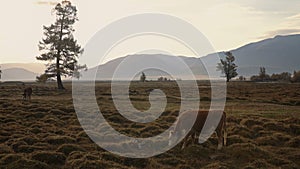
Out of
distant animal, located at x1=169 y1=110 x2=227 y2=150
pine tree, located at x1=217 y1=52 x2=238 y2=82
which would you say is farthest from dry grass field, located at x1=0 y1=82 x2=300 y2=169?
pine tree, located at x1=217 y1=52 x2=238 y2=82

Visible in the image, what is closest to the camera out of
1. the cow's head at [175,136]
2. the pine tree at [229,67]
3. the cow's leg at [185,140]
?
the cow's leg at [185,140]

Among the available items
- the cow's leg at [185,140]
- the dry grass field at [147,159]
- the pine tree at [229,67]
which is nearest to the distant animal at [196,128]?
the cow's leg at [185,140]

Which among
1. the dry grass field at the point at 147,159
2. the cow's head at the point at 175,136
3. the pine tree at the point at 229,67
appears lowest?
the dry grass field at the point at 147,159

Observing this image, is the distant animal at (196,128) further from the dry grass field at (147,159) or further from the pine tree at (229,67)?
the pine tree at (229,67)

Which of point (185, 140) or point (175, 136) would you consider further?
point (175, 136)

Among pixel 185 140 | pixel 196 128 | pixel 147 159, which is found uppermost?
pixel 196 128

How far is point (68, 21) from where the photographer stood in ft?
172

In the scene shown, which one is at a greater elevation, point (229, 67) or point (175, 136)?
point (229, 67)

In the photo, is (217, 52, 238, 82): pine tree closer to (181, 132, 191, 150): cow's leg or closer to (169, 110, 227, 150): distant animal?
(169, 110, 227, 150): distant animal

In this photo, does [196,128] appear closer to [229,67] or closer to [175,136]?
[175,136]

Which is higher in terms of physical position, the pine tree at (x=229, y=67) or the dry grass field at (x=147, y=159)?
the pine tree at (x=229, y=67)

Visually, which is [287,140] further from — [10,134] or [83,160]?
[10,134]

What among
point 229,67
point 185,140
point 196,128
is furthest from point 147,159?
point 229,67

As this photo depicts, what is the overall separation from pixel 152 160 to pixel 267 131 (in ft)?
27.4
